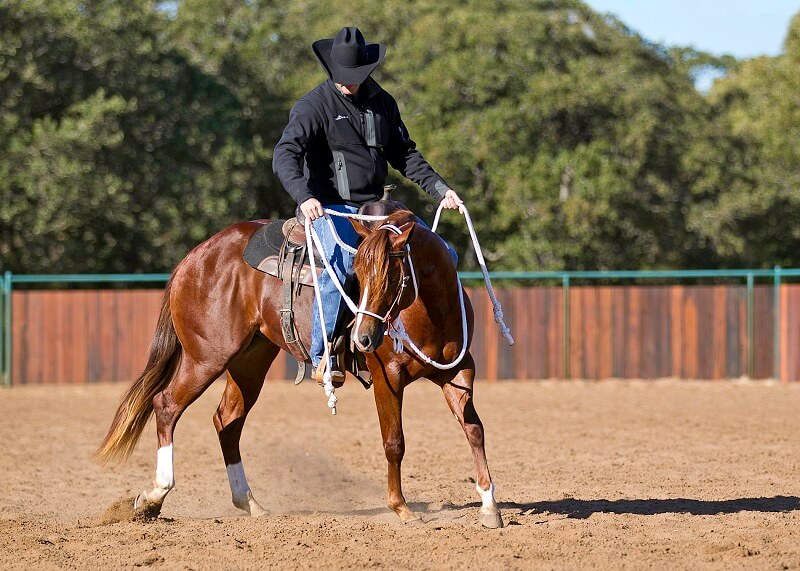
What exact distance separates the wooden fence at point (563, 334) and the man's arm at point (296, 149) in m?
12.4

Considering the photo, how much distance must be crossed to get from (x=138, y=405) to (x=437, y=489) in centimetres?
231

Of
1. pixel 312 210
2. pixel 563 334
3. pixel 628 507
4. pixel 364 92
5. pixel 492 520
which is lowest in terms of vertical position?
pixel 628 507

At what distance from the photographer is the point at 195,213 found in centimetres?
2358

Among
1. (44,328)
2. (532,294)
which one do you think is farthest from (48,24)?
(532,294)

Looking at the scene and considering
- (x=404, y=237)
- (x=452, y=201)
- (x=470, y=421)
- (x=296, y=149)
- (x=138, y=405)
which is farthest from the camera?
(x=138, y=405)

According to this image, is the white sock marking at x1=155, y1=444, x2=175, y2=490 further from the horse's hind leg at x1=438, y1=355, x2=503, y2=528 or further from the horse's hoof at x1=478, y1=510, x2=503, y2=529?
the horse's hoof at x1=478, y1=510, x2=503, y2=529

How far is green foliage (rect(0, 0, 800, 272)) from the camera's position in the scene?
2158 cm

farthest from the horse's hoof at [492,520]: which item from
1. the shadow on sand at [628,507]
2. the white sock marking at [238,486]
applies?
the white sock marking at [238,486]

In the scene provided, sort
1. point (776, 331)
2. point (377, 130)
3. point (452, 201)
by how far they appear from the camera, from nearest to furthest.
→ point (452, 201) < point (377, 130) < point (776, 331)

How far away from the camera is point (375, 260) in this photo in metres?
5.69

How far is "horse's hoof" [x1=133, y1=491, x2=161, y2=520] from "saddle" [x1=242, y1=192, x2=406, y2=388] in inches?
47.8

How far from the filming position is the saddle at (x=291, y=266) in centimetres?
670

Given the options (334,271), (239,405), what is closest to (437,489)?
(239,405)

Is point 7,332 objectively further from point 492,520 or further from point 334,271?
point 492,520
